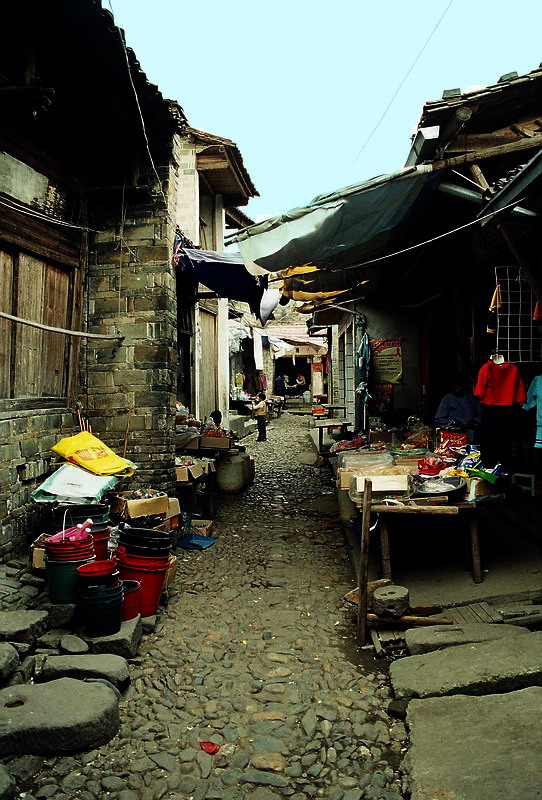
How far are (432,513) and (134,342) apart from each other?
4.83m

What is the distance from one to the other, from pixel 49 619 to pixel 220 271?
19.0ft

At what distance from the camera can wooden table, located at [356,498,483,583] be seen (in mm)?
5004

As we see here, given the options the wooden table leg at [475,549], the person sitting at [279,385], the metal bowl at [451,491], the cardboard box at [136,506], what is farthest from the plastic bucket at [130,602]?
the person sitting at [279,385]

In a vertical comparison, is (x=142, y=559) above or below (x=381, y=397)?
below

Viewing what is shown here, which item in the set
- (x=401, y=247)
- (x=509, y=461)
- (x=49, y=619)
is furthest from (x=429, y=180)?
(x=49, y=619)

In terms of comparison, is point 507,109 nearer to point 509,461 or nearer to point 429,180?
point 429,180

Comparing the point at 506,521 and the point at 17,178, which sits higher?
the point at 17,178

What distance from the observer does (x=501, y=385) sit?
623 cm

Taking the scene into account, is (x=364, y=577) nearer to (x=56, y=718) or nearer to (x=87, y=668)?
(x=87, y=668)

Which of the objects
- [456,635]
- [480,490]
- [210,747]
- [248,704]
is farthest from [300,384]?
[210,747]

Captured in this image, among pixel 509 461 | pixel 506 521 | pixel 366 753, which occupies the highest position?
pixel 509 461

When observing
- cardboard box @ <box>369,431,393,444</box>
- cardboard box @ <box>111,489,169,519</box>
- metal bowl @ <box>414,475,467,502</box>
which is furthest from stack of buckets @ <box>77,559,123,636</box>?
cardboard box @ <box>369,431,393,444</box>

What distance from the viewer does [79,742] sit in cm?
333

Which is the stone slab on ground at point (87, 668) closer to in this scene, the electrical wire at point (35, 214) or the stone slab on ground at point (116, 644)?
the stone slab on ground at point (116, 644)
